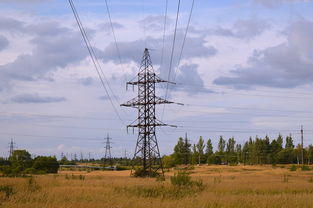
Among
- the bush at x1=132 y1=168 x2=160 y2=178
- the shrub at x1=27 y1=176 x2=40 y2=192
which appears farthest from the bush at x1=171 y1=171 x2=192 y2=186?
the bush at x1=132 y1=168 x2=160 y2=178

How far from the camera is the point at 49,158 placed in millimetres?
85562

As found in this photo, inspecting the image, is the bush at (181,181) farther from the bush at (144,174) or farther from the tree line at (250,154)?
the tree line at (250,154)

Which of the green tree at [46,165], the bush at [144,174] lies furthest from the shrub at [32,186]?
the green tree at [46,165]

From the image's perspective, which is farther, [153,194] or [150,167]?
[150,167]

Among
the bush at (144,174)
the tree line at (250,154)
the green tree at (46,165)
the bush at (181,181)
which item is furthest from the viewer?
the tree line at (250,154)

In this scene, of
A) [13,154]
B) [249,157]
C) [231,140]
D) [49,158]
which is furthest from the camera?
[231,140]

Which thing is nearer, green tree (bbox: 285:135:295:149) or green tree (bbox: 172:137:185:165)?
green tree (bbox: 172:137:185:165)

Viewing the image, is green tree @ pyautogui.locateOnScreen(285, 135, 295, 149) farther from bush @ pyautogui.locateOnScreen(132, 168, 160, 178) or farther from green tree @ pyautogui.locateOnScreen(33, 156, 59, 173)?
bush @ pyautogui.locateOnScreen(132, 168, 160, 178)

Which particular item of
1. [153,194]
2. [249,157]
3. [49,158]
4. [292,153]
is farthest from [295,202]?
[249,157]

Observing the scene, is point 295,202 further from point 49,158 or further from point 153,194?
point 49,158

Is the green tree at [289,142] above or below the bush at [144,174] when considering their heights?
above

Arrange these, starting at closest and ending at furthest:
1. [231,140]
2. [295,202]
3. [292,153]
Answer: [295,202] → [292,153] → [231,140]

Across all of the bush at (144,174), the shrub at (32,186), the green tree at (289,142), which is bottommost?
the bush at (144,174)

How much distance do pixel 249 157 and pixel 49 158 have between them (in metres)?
82.7
